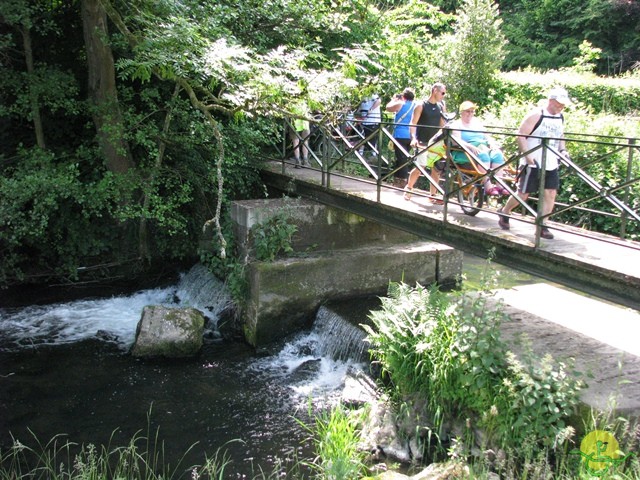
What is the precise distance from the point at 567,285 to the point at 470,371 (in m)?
1.14

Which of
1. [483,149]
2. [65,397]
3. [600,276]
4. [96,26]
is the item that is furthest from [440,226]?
[96,26]

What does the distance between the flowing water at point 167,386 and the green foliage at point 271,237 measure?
105 centimetres

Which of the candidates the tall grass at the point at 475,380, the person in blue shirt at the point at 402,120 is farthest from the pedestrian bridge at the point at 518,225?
the tall grass at the point at 475,380

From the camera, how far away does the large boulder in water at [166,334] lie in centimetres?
729

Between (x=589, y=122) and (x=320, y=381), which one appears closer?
(x=320, y=381)

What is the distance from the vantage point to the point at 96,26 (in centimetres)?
834

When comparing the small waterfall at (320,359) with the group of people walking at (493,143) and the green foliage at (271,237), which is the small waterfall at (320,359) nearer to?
the green foliage at (271,237)

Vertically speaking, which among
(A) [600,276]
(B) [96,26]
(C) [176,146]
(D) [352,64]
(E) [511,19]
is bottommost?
(A) [600,276]

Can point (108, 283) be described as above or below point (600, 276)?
below

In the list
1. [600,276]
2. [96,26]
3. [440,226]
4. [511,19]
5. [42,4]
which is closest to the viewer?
[600,276]

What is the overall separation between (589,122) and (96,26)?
8.77 meters

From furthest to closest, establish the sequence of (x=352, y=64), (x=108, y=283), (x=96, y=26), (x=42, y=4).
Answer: (x=108, y=283) < (x=42, y=4) < (x=96, y=26) < (x=352, y=64)

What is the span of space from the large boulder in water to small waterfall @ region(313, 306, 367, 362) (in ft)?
5.20

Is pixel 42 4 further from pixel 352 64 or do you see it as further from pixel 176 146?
pixel 352 64
